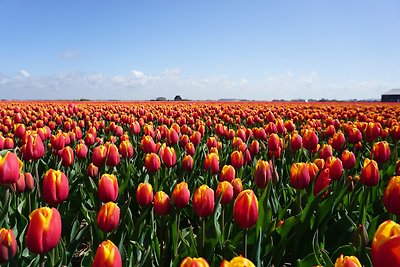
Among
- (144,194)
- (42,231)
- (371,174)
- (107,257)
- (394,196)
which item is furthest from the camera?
(371,174)

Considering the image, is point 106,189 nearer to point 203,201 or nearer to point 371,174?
point 203,201

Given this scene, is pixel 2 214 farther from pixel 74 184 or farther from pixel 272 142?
pixel 272 142

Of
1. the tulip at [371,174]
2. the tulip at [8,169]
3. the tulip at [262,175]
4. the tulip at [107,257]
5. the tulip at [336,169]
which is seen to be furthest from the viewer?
the tulip at [336,169]

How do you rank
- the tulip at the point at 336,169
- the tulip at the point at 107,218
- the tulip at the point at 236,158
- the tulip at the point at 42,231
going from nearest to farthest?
the tulip at the point at 42,231 < the tulip at the point at 107,218 < the tulip at the point at 336,169 < the tulip at the point at 236,158

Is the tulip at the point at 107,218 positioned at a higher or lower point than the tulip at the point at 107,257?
lower

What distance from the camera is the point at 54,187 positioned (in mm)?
2379

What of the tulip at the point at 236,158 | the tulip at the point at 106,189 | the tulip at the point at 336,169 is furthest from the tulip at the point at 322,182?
the tulip at the point at 106,189

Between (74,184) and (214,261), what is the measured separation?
1842 millimetres

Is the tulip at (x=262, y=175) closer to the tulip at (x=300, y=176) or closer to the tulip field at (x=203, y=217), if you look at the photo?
the tulip field at (x=203, y=217)

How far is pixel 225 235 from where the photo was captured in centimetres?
273

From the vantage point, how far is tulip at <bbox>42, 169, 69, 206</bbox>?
2371 millimetres

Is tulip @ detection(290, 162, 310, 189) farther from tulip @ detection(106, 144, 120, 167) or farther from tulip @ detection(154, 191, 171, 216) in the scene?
tulip @ detection(106, 144, 120, 167)

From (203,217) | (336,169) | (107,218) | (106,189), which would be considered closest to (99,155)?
(106,189)

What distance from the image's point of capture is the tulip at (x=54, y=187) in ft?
7.78
